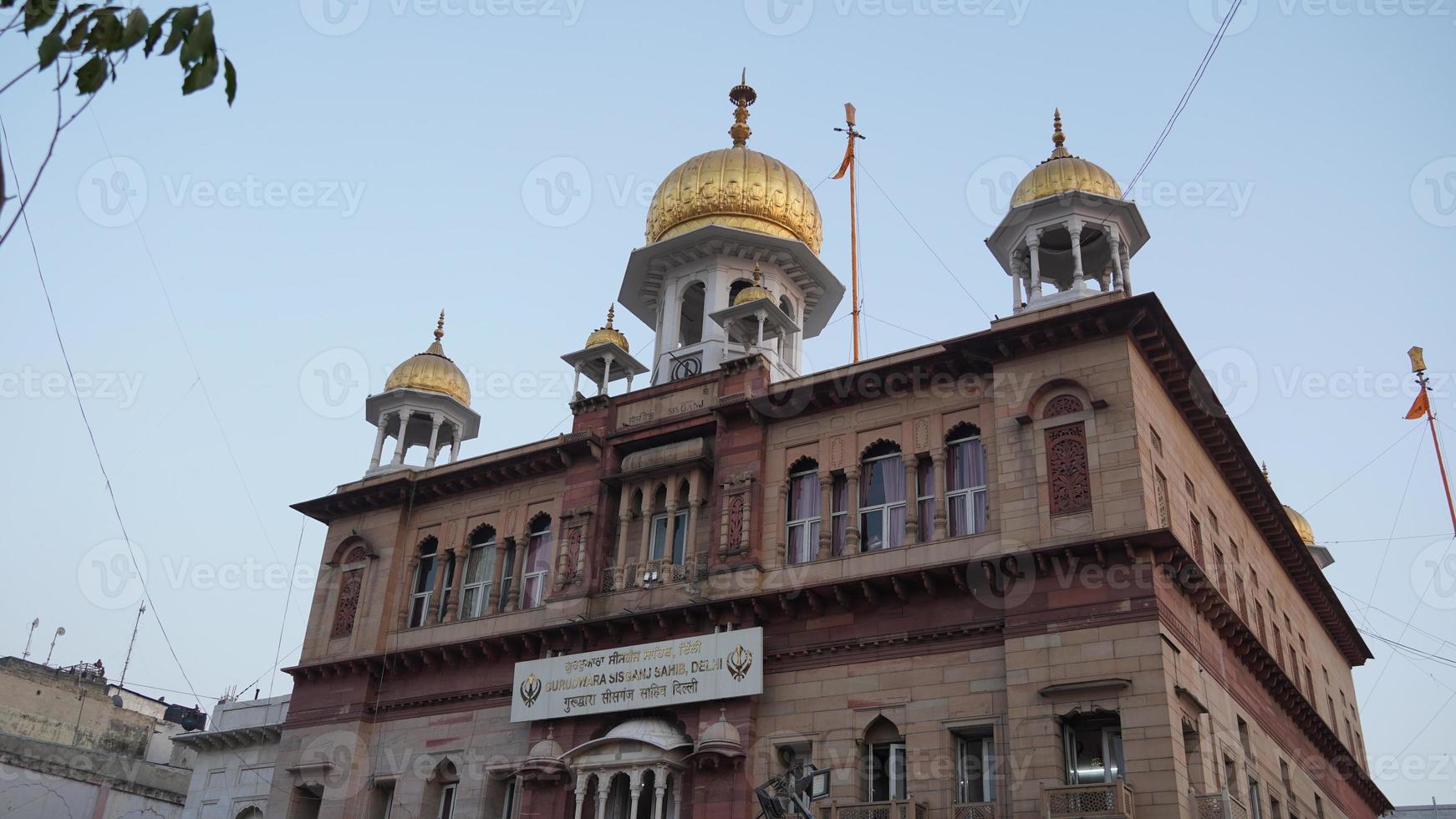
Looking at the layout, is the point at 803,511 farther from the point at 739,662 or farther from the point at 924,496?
the point at 739,662

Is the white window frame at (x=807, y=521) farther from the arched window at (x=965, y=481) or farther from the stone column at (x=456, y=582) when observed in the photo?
the stone column at (x=456, y=582)

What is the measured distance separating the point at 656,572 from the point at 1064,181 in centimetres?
1049

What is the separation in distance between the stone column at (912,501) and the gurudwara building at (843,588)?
0.73 ft

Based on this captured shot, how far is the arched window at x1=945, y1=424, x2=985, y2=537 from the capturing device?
21.3 meters

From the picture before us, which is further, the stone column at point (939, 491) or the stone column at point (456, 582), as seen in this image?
the stone column at point (456, 582)

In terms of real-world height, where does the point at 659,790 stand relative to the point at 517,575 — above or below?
below

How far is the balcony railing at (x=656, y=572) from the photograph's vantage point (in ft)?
76.7

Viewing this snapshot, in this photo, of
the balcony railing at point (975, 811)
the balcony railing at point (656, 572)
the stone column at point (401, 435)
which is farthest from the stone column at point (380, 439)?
the balcony railing at point (975, 811)

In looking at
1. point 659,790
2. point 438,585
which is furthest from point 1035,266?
point 438,585

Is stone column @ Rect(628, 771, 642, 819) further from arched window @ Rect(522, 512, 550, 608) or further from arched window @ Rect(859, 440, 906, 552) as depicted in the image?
arched window @ Rect(859, 440, 906, 552)

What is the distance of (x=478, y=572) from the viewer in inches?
1064

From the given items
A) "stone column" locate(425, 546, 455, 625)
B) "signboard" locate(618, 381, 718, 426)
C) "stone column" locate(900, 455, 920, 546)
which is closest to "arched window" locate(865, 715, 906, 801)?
"stone column" locate(900, 455, 920, 546)

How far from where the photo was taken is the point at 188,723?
156 feet

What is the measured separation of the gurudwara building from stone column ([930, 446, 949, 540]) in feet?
0.24
